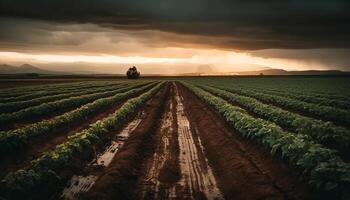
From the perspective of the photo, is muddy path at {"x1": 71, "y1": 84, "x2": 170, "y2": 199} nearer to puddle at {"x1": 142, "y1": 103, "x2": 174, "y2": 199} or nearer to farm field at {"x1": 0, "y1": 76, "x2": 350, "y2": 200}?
farm field at {"x1": 0, "y1": 76, "x2": 350, "y2": 200}

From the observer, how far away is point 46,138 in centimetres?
1386

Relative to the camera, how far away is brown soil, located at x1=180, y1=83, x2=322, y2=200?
8.03 meters

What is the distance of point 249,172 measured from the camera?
963cm

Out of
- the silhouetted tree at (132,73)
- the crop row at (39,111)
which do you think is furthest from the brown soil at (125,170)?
the silhouetted tree at (132,73)

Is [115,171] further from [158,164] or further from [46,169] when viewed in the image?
[46,169]

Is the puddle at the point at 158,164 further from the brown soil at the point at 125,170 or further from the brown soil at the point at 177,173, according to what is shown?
the brown soil at the point at 125,170

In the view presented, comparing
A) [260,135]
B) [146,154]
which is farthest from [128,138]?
[260,135]

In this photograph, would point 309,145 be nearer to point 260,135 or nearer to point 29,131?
point 260,135

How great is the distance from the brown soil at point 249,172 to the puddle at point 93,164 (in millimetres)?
3590

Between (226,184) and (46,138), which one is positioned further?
(46,138)

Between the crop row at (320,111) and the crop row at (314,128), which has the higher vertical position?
the crop row at (314,128)

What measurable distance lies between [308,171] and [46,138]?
1047 centimetres

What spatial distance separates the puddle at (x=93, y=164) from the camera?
8219 mm

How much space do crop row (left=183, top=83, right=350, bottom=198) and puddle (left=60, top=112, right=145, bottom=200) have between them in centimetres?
542
